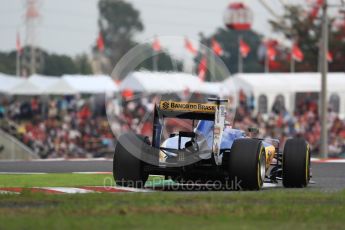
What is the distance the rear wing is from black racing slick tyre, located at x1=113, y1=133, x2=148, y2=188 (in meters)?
0.59

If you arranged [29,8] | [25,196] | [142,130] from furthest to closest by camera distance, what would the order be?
[29,8] → [142,130] → [25,196]

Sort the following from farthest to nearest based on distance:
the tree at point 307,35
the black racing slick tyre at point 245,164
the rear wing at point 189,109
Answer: the tree at point 307,35 → the rear wing at point 189,109 → the black racing slick tyre at point 245,164

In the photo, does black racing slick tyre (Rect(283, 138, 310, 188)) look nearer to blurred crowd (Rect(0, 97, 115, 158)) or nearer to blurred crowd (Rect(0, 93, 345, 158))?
blurred crowd (Rect(0, 93, 345, 158))

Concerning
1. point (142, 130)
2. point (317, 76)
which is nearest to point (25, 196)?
point (142, 130)

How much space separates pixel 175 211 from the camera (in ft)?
34.6

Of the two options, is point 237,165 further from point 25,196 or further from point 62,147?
point 62,147

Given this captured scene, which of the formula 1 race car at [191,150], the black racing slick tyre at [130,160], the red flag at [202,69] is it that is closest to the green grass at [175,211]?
the formula 1 race car at [191,150]

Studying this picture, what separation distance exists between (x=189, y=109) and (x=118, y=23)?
95.9 m

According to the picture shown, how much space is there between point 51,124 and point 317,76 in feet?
42.6

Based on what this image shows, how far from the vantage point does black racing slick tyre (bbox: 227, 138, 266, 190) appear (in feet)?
47.5

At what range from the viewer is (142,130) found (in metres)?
16.5

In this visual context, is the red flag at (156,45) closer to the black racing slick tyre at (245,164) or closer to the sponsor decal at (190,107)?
the sponsor decal at (190,107)

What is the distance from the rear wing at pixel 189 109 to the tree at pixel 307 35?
51.5m

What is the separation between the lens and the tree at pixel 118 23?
9738cm
